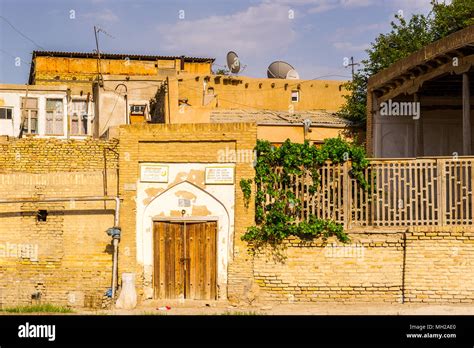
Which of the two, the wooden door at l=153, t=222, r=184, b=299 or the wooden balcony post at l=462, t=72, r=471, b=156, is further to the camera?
the wooden balcony post at l=462, t=72, r=471, b=156

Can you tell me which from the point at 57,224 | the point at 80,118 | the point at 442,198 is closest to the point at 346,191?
the point at 442,198

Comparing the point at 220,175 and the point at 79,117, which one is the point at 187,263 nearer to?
the point at 220,175

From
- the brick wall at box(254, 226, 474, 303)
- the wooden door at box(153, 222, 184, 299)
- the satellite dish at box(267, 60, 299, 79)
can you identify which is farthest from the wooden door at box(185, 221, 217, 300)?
the satellite dish at box(267, 60, 299, 79)

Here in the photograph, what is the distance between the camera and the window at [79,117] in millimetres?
29345

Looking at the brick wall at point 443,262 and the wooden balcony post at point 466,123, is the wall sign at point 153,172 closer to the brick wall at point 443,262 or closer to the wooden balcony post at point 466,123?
the brick wall at point 443,262

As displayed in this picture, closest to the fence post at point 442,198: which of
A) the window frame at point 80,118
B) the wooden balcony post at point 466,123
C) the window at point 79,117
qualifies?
the wooden balcony post at point 466,123

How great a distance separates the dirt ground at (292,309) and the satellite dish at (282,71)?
61.9 ft

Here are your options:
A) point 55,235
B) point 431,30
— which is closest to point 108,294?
point 55,235

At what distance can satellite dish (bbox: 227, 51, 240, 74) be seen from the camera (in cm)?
3108

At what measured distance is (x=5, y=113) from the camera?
2716cm

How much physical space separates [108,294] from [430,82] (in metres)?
11.1

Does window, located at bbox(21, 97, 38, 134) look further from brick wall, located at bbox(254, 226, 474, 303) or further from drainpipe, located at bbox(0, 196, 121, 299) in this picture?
brick wall, located at bbox(254, 226, 474, 303)

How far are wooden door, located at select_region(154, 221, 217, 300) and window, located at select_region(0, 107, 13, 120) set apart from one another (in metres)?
13.4

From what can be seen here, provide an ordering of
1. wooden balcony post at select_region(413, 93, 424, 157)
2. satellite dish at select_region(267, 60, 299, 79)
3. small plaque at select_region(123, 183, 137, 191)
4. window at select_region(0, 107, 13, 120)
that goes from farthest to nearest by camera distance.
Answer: satellite dish at select_region(267, 60, 299, 79) < window at select_region(0, 107, 13, 120) < wooden balcony post at select_region(413, 93, 424, 157) < small plaque at select_region(123, 183, 137, 191)
